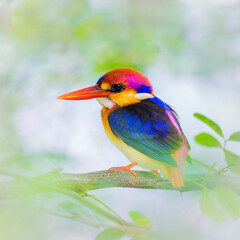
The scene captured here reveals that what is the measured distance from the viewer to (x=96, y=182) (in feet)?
1.73

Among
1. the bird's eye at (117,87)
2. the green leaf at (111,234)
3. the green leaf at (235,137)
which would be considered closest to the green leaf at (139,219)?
the green leaf at (111,234)

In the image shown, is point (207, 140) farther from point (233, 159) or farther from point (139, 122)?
point (139, 122)

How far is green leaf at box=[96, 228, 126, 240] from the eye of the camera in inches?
19.1

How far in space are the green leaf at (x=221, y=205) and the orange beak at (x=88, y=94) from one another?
0.32 m

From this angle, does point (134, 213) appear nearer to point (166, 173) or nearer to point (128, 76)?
point (166, 173)

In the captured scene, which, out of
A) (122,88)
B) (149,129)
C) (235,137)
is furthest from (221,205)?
(122,88)

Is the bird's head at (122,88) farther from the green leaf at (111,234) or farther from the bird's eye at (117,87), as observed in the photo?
the green leaf at (111,234)

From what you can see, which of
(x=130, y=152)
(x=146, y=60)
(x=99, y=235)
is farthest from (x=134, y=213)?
(x=146, y=60)

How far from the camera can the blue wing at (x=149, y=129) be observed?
0.60m

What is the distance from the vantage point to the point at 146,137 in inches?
25.9

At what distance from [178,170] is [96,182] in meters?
0.12

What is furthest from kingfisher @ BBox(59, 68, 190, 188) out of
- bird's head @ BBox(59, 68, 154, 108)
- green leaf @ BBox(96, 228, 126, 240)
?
green leaf @ BBox(96, 228, 126, 240)

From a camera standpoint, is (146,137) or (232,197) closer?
→ (232,197)

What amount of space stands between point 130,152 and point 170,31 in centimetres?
65
